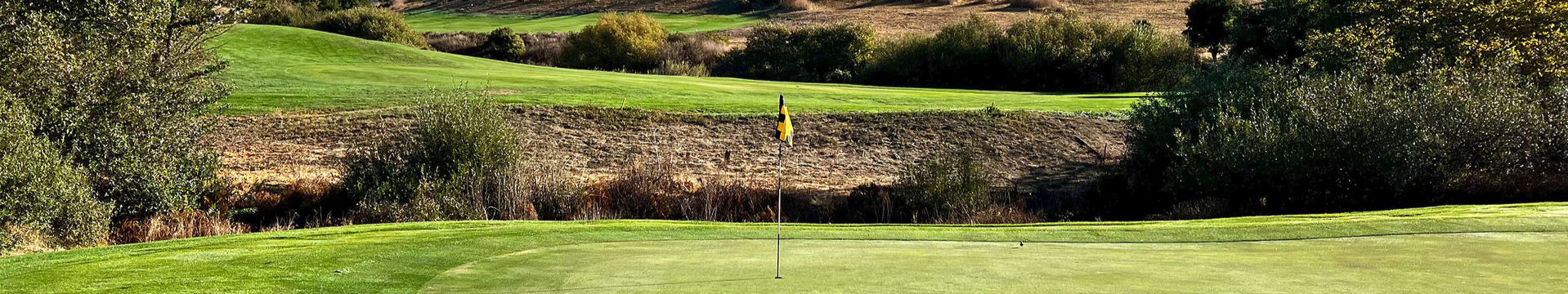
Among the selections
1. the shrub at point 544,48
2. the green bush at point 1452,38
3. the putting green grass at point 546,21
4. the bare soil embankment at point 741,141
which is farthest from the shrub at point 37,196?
the putting green grass at point 546,21

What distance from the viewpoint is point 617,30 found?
53406mm

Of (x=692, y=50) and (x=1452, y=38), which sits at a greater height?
(x=692, y=50)

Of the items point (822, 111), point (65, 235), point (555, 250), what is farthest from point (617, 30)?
point (555, 250)

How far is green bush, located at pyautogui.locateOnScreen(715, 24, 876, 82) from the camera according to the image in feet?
166

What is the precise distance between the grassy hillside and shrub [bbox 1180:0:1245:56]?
1053 centimetres

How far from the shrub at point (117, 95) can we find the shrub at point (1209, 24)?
35587mm

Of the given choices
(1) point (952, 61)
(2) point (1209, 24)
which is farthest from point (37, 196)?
(2) point (1209, 24)

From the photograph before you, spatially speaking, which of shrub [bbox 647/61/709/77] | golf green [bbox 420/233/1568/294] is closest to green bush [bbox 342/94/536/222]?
golf green [bbox 420/233/1568/294]

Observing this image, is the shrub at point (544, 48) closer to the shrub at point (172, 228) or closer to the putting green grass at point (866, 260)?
the shrub at point (172, 228)

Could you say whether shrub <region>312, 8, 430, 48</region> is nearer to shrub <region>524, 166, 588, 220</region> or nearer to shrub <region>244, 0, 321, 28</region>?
shrub <region>244, 0, 321, 28</region>

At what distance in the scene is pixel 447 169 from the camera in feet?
72.6

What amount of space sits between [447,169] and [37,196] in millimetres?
6955

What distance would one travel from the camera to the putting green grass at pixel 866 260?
28.0 ft

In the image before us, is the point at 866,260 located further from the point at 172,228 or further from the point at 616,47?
the point at 616,47
